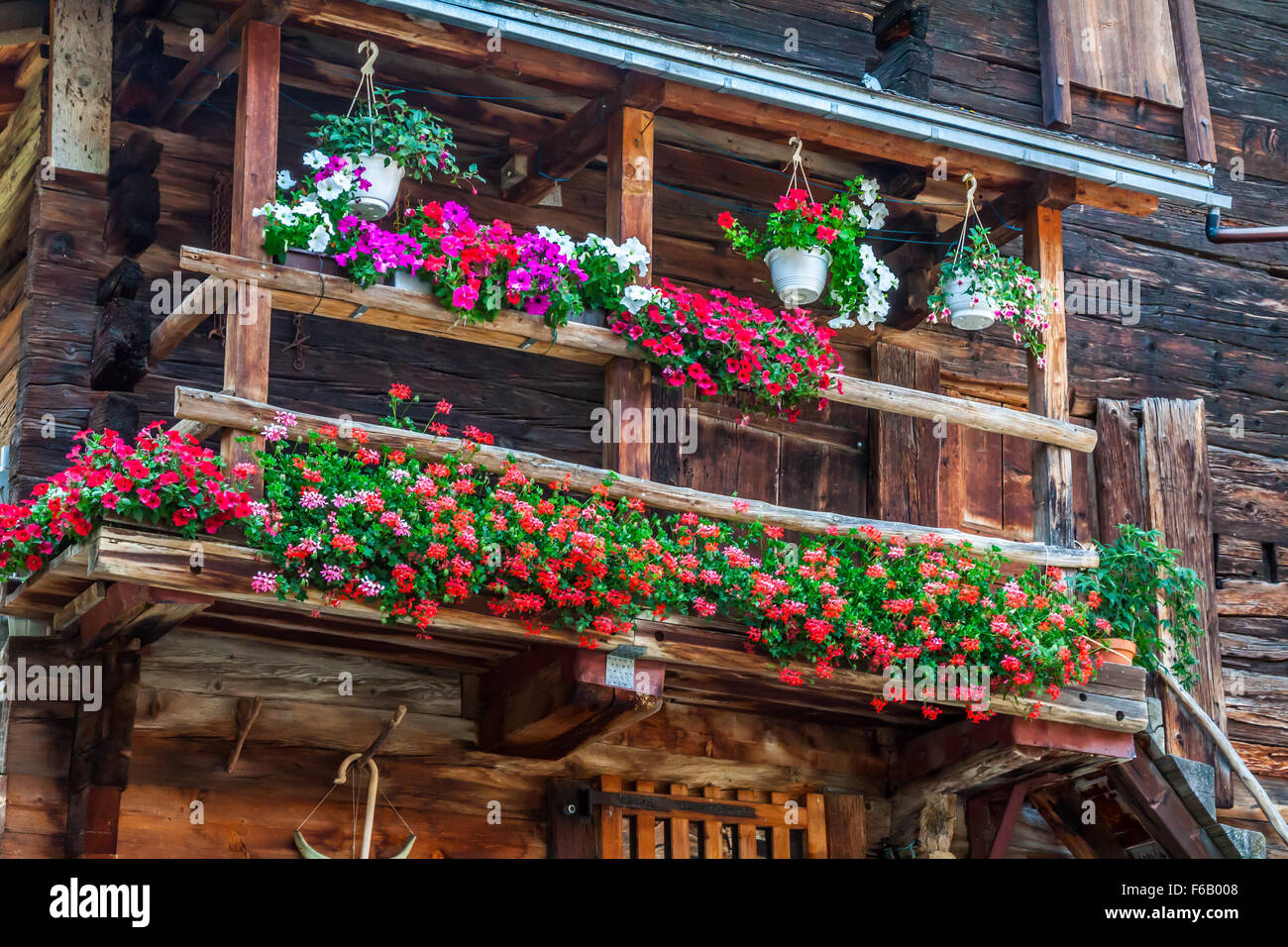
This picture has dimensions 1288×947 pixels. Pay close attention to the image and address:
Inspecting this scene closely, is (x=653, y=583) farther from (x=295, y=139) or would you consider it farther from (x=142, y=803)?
(x=295, y=139)

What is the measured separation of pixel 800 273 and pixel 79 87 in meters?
3.28

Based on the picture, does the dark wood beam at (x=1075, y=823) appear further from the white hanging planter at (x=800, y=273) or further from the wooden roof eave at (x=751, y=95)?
the wooden roof eave at (x=751, y=95)

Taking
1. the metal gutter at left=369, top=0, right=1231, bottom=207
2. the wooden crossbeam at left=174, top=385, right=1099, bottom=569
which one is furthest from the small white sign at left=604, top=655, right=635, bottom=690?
the metal gutter at left=369, top=0, right=1231, bottom=207

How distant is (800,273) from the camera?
8.33 metres

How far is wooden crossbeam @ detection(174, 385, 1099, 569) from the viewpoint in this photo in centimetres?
673

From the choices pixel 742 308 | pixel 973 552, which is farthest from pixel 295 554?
pixel 973 552

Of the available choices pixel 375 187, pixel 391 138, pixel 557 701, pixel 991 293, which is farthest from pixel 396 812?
pixel 991 293

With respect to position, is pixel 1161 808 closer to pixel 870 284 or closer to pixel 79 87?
pixel 870 284

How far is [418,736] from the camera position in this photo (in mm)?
8062

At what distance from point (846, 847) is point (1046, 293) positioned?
9.17 feet

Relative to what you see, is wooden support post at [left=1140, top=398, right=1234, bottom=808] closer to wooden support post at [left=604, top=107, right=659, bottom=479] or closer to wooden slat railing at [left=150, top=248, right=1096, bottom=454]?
wooden slat railing at [left=150, top=248, right=1096, bottom=454]

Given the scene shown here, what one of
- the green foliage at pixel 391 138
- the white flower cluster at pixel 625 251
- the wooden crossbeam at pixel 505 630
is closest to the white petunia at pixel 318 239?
the green foliage at pixel 391 138

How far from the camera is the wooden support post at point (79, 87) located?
8.05 m

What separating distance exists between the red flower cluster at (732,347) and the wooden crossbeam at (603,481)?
1.64 ft
